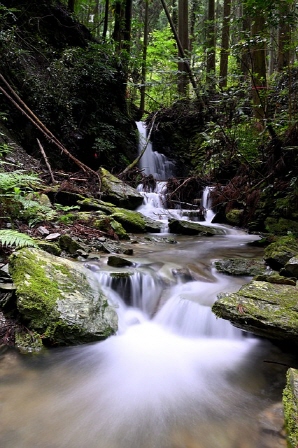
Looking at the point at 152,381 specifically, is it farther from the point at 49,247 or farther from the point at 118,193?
the point at 118,193

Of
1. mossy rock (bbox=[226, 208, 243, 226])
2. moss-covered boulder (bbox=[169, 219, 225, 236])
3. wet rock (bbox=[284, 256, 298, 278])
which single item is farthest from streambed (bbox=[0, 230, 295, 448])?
mossy rock (bbox=[226, 208, 243, 226])

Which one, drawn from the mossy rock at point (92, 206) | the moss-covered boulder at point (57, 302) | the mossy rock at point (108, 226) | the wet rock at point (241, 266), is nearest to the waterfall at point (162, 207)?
the mossy rock at point (92, 206)

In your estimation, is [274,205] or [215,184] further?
[215,184]

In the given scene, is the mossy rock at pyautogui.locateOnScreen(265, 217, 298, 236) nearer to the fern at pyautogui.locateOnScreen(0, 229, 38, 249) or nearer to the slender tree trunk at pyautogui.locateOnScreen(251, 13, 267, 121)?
the slender tree trunk at pyautogui.locateOnScreen(251, 13, 267, 121)

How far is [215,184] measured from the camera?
10.3 m

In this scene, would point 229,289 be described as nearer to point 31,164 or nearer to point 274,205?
point 274,205

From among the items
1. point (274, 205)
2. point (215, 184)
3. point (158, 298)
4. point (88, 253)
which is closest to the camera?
point (158, 298)

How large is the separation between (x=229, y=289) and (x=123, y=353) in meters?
1.78

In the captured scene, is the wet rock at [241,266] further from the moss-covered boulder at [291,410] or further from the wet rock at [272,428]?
the moss-covered boulder at [291,410]

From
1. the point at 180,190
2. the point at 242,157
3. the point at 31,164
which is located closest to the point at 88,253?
the point at 31,164

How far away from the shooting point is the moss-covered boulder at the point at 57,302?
3.15 metres

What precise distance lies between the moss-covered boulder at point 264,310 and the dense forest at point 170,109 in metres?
3.63

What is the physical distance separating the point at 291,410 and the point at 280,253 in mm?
3085

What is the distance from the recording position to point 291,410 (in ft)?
6.86
